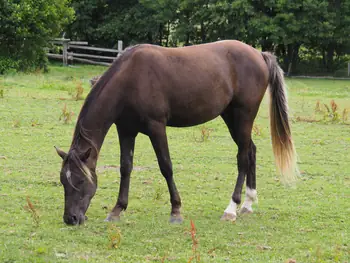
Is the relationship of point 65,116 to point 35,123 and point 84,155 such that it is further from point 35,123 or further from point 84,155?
point 84,155

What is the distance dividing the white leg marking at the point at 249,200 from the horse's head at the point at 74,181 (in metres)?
2.00

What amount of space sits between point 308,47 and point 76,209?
28932 mm

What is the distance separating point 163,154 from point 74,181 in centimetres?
106

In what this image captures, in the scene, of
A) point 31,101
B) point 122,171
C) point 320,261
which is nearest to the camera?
point 320,261

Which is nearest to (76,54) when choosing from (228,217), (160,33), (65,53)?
(65,53)

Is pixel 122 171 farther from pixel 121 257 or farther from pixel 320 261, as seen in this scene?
pixel 320 261

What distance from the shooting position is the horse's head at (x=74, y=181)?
568 cm

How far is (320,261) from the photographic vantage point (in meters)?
5.07

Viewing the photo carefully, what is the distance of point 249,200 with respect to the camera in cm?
700

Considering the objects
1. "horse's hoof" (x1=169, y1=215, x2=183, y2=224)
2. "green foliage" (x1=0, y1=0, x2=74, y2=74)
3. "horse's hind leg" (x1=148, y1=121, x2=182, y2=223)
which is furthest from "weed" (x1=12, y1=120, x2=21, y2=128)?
"green foliage" (x1=0, y1=0, x2=74, y2=74)

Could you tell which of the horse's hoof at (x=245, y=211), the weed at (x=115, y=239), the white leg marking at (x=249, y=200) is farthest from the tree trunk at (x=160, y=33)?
the weed at (x=115, y=239)

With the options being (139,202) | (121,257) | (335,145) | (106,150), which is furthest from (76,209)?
(335,145)

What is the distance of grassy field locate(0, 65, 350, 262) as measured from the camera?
5.35 metres

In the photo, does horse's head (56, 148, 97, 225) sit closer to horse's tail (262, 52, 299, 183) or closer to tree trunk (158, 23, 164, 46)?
horse's tail (262, 52, 299, 183)
